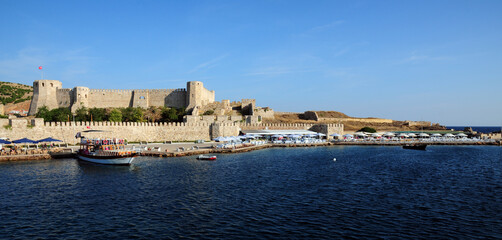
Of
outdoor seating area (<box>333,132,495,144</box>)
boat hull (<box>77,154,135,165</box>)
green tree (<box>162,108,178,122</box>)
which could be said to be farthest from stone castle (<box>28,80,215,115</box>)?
boat hull (<box>77,154,135,165</box>)

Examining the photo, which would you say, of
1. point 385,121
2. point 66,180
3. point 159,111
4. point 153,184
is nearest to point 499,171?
point 153,184

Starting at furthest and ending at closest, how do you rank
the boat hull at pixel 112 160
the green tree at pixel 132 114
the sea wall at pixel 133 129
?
the green tree at pixel 132 114 → the sea wall at pixel 133 129 → the boat hull at pixel 112 160

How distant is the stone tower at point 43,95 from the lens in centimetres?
5181

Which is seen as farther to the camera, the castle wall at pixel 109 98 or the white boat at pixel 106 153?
the castle wall at pixel 109 98

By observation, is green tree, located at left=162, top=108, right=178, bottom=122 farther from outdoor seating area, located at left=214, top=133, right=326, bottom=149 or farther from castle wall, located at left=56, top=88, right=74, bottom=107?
castle wall, located at left=56, top=88, right=74, bottom=107

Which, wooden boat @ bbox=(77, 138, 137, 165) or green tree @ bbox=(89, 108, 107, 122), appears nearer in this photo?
wooden boat @ bbox=(77, 138, 137, 165)

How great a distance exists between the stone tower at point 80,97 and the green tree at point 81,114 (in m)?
1.35

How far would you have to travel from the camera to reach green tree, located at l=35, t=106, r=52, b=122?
148ft

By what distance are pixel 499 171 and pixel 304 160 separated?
551 inches

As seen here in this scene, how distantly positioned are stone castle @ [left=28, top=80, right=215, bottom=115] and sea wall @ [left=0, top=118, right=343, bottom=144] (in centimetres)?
1049

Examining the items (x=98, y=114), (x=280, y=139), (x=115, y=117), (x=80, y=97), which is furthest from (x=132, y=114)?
(x=280, y=139)

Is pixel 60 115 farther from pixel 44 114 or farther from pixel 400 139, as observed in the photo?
pixel 400 139

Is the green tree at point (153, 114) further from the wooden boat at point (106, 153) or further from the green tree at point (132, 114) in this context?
the wooden boat at point (106, 153)

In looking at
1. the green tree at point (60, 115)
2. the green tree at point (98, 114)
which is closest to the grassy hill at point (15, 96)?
the green tree at point (60, 115)
